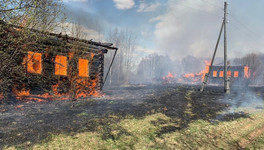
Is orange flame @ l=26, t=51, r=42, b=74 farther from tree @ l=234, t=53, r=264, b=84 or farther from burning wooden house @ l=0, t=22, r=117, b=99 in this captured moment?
tree @ l=234, t=53, r=264, b=84

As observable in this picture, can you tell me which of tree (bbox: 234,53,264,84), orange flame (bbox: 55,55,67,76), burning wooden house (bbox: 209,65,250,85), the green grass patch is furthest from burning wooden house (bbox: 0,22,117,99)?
tree (bbox: 234,53,264,84)

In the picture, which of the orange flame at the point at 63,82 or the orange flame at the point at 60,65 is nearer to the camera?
the orange flame at the point at 63,82

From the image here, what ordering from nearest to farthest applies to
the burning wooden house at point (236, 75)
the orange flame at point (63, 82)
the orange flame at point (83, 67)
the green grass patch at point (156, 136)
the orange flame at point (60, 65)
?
the green grass patch at point (156, 136) < the orange flame at point (63, 82) < the orange flame at point (60, 65) < the orange flame at point (83, 67) < the burning wooden house at point (236, 75)

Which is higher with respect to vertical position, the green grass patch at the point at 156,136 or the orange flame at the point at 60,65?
the orange flame at the point at 60,65

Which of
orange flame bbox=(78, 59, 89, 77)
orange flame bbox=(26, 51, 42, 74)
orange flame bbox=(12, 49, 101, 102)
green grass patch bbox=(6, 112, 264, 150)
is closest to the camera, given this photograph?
green grass patch bbox=(6, 112, 264, 150)

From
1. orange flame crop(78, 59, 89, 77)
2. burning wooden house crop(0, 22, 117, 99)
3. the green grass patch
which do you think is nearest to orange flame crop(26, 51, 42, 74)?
burning wooden house crop(0, 22, 117, 99)

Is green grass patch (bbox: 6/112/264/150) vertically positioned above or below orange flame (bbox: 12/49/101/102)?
below

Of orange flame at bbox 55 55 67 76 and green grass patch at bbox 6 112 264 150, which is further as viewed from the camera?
orange flame at bbox 55 55 67 76

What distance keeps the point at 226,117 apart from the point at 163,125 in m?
3.78

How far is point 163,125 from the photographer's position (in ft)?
21.1

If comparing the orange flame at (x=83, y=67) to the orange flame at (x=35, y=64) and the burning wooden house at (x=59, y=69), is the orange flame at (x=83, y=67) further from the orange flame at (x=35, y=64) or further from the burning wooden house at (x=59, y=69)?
the orange flame at (x=35, y=64)

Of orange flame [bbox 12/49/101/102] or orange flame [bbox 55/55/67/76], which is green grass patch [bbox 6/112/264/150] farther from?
orange flame [bbox 55/55/67/76]

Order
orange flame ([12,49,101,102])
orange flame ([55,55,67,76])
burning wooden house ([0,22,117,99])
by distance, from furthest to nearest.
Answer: orange flame ([55,55,67,76]) < orange flame ([12,49,101,102]) < burning wooden house ([0,22,117,99])

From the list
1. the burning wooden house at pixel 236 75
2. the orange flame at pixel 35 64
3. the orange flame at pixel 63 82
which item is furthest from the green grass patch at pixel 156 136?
the burning wooden house at pixel 236 75
